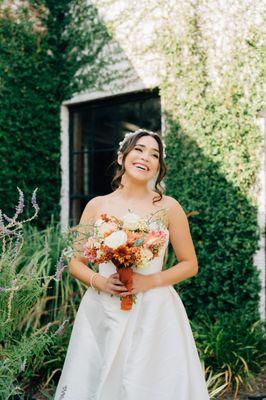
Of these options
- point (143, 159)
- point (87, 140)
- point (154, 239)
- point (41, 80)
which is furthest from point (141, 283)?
point (87, 140)

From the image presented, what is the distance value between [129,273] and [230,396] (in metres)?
2.06

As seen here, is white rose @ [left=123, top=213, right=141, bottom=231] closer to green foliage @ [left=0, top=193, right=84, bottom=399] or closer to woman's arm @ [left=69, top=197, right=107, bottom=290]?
woman's arm @ [left=69, top=197, right=107, bottom=290]

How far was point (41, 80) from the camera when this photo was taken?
6.84m

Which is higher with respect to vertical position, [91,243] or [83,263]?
[91,243]

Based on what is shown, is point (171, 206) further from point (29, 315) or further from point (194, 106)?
point (194, 106)

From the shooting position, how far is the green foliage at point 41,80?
6.48m

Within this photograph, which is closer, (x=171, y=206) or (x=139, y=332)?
(x=139, y=332)

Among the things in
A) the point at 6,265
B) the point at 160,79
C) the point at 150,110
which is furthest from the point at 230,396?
the point at 150,110

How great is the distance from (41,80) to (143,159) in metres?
4.42

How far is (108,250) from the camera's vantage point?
2457 millimetres

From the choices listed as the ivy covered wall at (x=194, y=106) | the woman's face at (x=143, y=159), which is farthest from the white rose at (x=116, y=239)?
the ivy covered wall at (x=194, y=106)

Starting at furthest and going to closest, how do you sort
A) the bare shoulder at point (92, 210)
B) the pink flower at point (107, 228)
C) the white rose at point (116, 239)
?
the bare shoulder at point (92, 210)
the pink flower at point (107, 228)
the white rose at point (116, 239)

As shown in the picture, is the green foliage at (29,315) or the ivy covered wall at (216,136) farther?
the ivy covered wall at (216,136)

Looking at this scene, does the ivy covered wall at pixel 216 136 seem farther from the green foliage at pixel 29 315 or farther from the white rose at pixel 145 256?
the white rose at pixel 145 256
